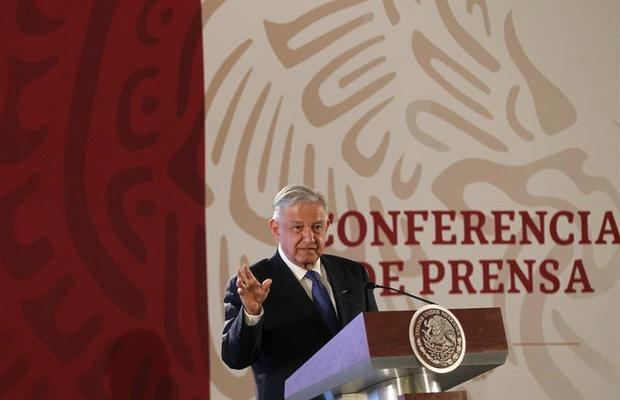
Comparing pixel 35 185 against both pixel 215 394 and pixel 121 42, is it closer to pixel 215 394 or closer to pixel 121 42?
pixel 121 42

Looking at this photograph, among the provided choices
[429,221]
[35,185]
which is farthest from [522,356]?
[35,185]

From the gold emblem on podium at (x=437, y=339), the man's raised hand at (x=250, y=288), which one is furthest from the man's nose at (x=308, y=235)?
the gold emblem on podium at (x=437, y=339)

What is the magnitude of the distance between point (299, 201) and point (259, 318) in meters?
0.45

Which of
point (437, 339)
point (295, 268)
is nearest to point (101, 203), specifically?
point (295, 268)

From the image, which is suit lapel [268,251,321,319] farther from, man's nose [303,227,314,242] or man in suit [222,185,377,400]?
man's nose [303,227,314,242]

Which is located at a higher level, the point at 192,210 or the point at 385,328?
the point at 192,210

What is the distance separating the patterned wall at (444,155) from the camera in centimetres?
467

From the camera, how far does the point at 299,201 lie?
3.06m

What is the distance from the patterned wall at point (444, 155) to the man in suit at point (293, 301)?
1.44 m

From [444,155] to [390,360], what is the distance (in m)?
2.88

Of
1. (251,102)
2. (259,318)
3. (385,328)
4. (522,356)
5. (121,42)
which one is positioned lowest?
(385,328)

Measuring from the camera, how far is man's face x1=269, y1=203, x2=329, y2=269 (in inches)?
120

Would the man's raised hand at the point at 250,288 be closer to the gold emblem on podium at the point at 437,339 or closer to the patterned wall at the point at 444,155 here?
the gold emblem on podium at the point at 437,339

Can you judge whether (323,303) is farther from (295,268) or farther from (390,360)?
(390,360)
